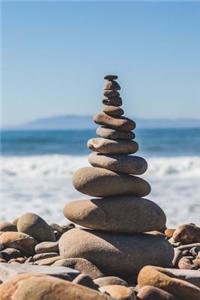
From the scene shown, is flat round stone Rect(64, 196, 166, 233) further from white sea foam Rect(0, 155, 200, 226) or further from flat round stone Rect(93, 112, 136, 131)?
white sea foam Rect(0, 155, 200, 226)

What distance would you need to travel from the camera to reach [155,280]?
5.65 meters

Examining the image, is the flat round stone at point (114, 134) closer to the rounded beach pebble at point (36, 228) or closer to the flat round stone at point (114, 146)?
the flat round stone at point (114, 146)

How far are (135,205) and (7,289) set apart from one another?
6.28 ft

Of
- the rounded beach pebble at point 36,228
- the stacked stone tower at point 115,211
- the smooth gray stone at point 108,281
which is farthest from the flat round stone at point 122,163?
the rounded beach pebble at point 36,228

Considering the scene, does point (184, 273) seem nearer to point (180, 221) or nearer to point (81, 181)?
point (81, 181)

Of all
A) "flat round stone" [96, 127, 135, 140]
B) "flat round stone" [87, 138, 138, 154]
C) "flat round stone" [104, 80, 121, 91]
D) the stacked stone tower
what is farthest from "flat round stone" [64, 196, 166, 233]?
"flat round stone" [104, 80, 121, 91]

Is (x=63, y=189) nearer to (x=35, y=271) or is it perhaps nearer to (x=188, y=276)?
(x=188, y=276)

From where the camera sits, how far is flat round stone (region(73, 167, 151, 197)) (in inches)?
257

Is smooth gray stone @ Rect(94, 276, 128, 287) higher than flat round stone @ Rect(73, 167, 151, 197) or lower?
lower

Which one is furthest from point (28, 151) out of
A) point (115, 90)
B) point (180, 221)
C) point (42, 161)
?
point (115, 90)

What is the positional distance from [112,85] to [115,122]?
15.5 inches

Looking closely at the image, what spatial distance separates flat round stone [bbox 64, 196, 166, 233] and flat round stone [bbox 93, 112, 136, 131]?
0.69 meters

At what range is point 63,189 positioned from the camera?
1734 centimetres

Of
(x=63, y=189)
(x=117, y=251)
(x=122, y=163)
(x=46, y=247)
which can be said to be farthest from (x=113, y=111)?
(x=63, y=189)
